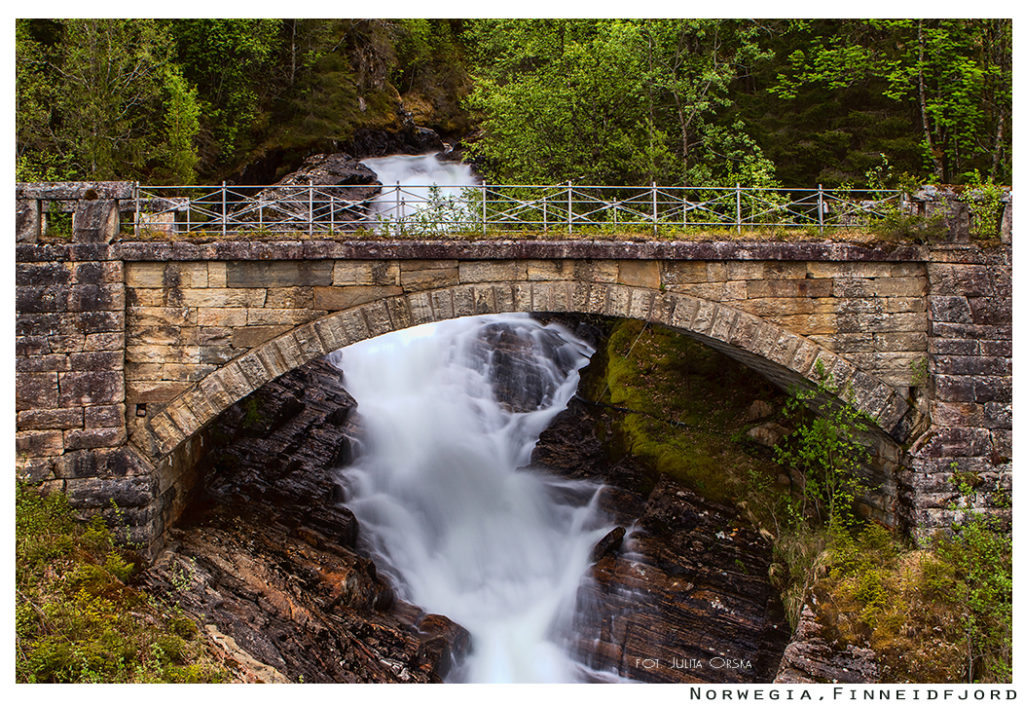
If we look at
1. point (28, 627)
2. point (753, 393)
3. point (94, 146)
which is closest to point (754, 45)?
point (753, 393)

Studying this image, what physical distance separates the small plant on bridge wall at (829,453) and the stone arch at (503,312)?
32cm

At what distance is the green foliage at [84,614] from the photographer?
27.0 feet

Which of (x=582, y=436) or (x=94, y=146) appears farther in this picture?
(x=94, y=146)

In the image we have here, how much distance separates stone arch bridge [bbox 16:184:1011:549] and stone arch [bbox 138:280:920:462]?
0.10ft

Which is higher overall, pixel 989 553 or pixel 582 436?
pixel 582 436

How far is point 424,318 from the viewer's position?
1055 cm

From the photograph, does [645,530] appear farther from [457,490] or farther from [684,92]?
[684,92]

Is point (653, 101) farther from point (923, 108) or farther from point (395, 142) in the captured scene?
point (395, 142)

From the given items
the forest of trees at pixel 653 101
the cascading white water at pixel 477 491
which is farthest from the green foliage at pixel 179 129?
the cascading white water at pixel 477 491

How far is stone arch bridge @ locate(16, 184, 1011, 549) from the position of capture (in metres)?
10.2

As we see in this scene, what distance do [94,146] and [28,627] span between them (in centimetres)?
1354

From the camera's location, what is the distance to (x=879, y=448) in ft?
39.1

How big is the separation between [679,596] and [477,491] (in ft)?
Answer: 15.7

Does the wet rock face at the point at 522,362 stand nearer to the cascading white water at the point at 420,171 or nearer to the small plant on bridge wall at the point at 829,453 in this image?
the small plant on bridge wall at the point at 829,453
